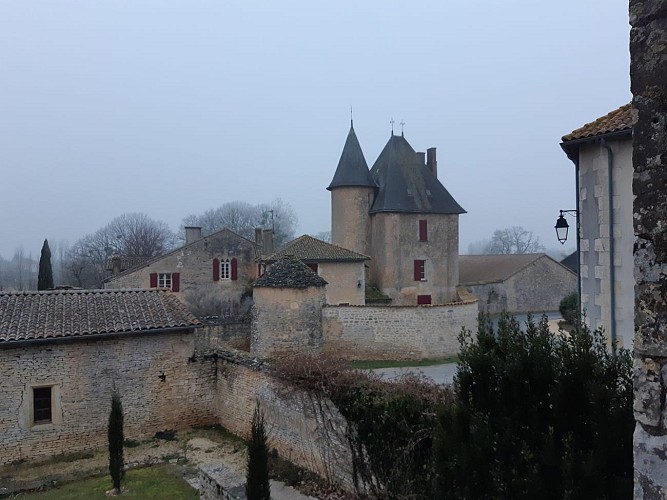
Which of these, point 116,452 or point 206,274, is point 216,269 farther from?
point 116,452

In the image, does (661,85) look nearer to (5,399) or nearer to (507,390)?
(507,390)

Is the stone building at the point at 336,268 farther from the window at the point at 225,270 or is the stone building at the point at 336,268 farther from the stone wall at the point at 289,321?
the stone wall at the point at 289,321

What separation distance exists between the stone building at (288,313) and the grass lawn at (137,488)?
18.7 feet

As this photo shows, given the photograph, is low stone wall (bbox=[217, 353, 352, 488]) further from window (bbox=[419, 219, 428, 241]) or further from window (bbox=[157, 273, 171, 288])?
window (bbox=[419, 219, 428, 241])

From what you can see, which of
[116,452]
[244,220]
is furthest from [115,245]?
[116,452]

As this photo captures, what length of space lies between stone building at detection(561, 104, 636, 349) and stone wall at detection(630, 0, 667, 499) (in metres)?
6.38

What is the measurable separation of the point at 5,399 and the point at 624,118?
1399cm

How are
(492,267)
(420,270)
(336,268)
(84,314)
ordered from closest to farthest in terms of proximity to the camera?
1. (84,314)
2. (336,268)
3. (420,270)
4. (492,267)

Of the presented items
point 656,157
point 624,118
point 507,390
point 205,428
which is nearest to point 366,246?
point 205,428

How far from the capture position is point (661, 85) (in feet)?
6.61

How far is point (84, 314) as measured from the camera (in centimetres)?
1339

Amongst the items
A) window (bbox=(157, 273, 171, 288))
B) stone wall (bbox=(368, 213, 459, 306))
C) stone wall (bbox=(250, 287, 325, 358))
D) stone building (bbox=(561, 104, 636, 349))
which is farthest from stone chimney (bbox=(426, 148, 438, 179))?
stone building (bbox=(561, 104, 636, 349))

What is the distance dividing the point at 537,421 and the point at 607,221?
17.5 feet

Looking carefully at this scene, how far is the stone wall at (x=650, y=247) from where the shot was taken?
196cm
